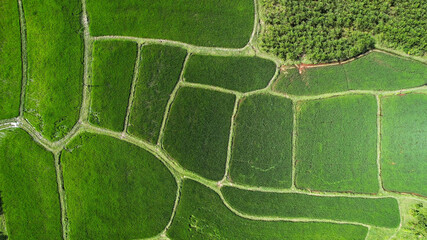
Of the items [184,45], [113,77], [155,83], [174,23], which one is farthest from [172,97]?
[174,23]

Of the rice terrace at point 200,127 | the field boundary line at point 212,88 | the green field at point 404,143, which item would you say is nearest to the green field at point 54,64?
the rice terrace at point 200,127

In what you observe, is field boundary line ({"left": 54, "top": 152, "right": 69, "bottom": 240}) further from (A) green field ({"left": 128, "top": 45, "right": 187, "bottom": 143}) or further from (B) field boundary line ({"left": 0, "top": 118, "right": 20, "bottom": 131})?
(A) green field ({"left": 128, "top": 45, "right": 187, "bottom": 143})

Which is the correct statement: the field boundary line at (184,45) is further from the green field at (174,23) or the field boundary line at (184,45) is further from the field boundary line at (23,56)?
the field boundary line at (23,56)

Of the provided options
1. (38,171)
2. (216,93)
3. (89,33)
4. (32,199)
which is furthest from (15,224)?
(216,93)

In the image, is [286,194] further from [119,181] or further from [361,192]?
[119,181]

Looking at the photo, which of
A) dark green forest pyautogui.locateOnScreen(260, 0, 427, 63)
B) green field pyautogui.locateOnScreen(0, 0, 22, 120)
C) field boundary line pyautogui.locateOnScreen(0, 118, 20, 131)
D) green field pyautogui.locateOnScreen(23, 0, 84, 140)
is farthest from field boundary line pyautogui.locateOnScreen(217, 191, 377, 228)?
green field pyautogui.locateOnScreen(0, 0, 22, 120)

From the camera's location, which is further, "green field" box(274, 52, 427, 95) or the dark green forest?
"green field" box(274, 52, 427, 95)
